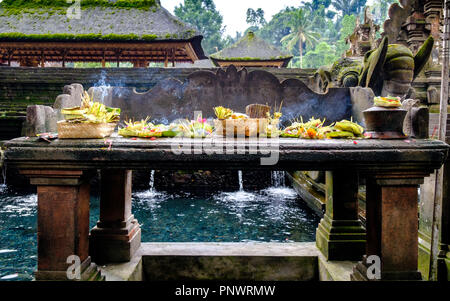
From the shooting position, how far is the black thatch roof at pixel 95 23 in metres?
13.4

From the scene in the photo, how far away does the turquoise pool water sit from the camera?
4.75 m

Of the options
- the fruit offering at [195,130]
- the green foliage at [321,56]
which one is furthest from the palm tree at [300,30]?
the fruit offering at [195,130]

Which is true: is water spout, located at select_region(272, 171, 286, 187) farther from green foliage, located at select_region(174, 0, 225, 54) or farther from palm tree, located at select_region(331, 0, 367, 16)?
palm tree, located at select_region(331, 0, 367, 16)

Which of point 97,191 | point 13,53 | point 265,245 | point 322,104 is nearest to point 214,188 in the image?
point 97,191

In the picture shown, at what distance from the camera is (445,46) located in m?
2.27

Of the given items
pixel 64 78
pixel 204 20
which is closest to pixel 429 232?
pixel 64 78

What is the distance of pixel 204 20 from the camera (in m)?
37.0

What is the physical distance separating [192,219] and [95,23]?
1204cm

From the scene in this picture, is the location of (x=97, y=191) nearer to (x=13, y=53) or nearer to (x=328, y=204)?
(x=328, y=204)

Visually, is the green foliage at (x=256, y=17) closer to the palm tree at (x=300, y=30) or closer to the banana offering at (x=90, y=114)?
the palm tree at (x=300, y=30)

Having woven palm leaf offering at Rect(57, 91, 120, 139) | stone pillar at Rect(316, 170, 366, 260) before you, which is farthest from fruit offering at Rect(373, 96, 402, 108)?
woven palm leaf offering at Rect(57, 91, 120, 139)

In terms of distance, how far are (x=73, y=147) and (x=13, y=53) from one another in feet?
55.4

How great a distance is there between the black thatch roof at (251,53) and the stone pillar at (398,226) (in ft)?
50.2

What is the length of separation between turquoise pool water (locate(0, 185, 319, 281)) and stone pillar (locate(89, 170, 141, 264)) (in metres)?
1.61
